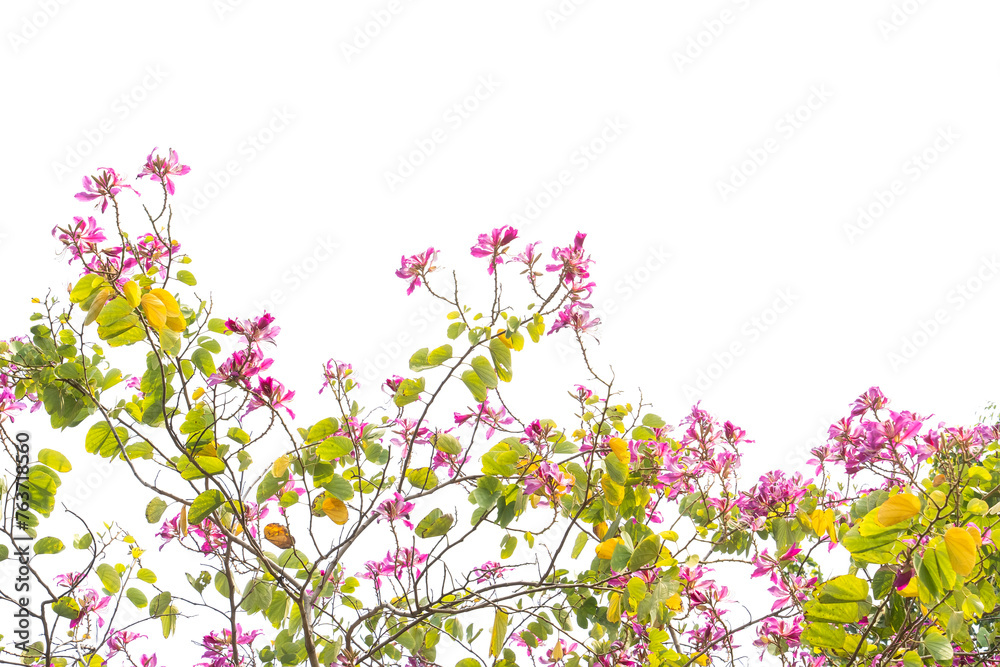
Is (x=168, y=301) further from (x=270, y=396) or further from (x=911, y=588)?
(x=911, y=588)

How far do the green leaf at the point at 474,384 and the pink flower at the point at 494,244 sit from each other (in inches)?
12.4

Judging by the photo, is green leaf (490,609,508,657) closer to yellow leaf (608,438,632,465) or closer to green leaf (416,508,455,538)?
green leaf (416,508,455,538)

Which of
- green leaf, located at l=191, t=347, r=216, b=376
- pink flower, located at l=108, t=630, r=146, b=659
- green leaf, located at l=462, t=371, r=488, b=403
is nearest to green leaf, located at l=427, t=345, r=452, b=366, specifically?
green leaf, located at l=462, t=371, r=488, b=403

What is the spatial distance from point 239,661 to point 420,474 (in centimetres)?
93

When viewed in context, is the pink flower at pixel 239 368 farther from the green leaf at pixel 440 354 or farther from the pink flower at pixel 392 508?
the pink flower at pixel 392 508

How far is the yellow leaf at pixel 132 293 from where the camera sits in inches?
57.6

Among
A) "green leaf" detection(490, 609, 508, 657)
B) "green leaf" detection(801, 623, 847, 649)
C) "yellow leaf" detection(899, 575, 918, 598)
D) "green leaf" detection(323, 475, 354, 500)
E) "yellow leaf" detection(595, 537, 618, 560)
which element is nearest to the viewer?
"yellow leaf" detection(899, 575, 918, 598)

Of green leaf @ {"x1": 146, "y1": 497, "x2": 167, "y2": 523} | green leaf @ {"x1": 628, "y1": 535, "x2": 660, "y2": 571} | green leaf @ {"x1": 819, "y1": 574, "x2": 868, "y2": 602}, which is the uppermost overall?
green leaf @ {"x1": 146, "y1": 497, "x2": 167, "y2": 523}

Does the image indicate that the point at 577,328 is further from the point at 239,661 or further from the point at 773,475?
the point at 239,661

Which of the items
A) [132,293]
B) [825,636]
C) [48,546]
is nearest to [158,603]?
[48,546]

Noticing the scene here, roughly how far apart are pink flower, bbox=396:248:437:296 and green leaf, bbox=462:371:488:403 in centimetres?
36

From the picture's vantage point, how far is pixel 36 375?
1807mm

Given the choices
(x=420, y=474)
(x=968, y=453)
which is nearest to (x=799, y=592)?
(x=968, y=453)

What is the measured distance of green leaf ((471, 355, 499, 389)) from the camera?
74.6 inches
